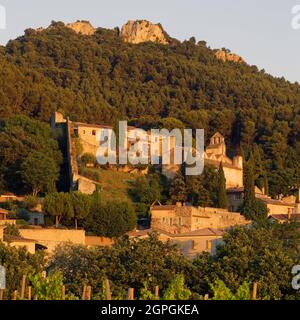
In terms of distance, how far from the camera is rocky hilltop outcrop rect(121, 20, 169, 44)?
94.1 metres

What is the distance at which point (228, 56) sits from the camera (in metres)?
93.9

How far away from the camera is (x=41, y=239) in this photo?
3894 cm

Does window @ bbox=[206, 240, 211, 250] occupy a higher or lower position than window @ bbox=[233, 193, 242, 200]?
lower

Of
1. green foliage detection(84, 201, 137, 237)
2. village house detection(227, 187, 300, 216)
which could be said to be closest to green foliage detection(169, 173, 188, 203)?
village house detection(227, 187, 300, 216)

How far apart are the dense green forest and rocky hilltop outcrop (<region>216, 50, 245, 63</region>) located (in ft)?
4.67

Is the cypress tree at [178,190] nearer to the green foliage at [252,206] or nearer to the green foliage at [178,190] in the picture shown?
the green foliage at [178,190]

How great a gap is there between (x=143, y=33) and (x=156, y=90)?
821 inches

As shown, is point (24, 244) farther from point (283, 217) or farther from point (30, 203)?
point (283, 217)

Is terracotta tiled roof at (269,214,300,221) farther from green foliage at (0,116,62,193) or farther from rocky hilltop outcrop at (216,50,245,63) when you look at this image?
rocky hilltop outcrop at (216,50,245,63)

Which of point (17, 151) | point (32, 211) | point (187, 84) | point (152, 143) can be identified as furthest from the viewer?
point (187, 84)

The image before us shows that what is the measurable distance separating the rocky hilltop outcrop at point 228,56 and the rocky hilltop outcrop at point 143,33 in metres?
4.88
